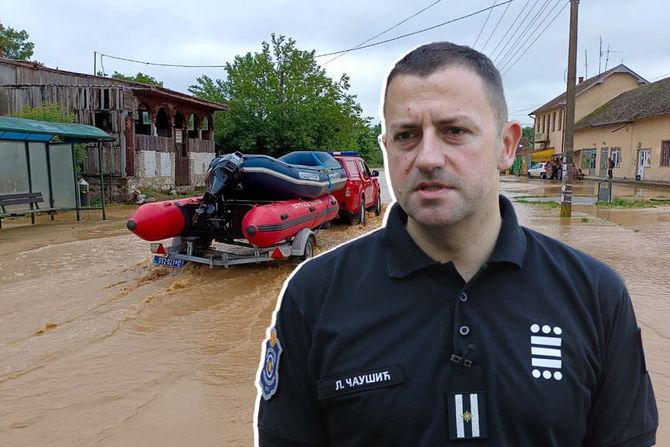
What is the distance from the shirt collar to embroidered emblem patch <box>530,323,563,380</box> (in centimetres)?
18

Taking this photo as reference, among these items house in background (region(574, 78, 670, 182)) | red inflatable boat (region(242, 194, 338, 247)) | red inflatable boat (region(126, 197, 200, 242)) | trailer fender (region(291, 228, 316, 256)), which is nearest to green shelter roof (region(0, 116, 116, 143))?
red inflatable boat (region(126, 197, 200, 242))

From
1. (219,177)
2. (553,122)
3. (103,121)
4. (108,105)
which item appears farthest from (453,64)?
(553,122)

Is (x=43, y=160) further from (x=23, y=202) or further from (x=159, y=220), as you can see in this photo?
(x=159, y=220)

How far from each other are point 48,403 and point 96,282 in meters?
4.29

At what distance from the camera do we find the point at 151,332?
634 centimetres

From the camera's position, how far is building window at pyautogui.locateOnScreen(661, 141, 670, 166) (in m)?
32.9

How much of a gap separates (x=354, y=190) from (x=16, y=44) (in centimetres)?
4114

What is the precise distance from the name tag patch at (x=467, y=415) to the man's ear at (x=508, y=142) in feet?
2.04

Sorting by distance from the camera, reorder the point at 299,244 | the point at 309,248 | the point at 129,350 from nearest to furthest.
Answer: the point at 129,350, the point at 299,244, the point at 309,248

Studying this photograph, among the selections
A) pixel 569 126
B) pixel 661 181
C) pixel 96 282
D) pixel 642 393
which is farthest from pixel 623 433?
pixel 661 181

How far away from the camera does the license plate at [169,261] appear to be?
853cm

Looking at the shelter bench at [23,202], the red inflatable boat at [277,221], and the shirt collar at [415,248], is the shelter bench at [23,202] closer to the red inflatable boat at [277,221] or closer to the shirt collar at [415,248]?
the red inflatable boat at [277,221]

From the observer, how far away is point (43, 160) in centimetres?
1623

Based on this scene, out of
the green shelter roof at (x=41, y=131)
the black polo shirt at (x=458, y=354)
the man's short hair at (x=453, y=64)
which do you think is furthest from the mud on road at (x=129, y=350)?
the green shelter roof at (x=41, y=131)
